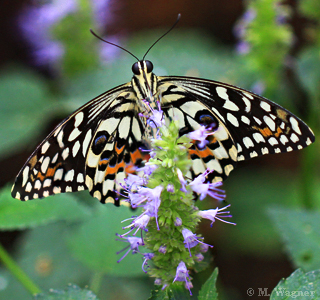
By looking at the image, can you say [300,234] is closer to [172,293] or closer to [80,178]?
[172,293]

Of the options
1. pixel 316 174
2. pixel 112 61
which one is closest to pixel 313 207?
pixel 316 174

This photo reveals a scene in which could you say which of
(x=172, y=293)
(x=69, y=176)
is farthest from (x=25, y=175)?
(x=172, y=293)

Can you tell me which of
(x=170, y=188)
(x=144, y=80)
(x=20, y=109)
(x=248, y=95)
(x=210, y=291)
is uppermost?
(x=20, y=109)

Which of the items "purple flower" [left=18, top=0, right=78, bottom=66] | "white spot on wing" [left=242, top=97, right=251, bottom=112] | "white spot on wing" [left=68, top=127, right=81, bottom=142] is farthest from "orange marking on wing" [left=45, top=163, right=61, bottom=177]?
"purple flower" [left=18, top=0, right=78, bottom=66]

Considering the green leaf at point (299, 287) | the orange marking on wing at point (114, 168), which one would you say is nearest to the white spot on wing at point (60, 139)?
the orange marking on wing at point (114, 168)

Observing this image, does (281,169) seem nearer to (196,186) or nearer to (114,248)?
(114,248)

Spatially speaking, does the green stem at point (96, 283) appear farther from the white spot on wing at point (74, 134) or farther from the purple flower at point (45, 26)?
the purple flower at point (45, 26)

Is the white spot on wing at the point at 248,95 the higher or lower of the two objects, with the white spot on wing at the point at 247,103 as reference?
higher
